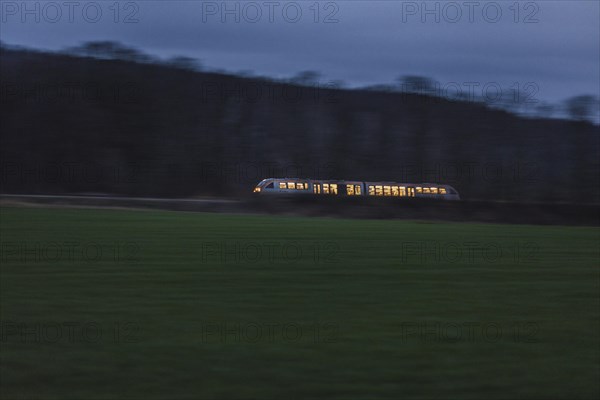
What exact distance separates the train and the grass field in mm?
25192

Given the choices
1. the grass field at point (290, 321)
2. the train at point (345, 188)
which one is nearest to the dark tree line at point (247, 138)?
the train at point (345, 188)

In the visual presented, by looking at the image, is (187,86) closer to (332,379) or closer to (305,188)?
(305,188)

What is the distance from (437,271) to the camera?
458 inches

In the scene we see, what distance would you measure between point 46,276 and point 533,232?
1577cm

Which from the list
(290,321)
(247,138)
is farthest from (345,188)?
(290,321)

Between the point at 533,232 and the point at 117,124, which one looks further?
the point at 117,124

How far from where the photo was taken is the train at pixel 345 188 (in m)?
40.1

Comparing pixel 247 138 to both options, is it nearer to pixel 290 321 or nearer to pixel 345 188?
pixel 345 188

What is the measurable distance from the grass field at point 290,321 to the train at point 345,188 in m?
25.2

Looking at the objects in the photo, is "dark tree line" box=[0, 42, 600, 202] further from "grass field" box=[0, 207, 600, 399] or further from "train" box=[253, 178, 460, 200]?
"grass field" box=[0, 207, 600, 399]

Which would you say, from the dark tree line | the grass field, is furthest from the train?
the grass field

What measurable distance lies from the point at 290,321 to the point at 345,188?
33649mm

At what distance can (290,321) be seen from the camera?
302 inches

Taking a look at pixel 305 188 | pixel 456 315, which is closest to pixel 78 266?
pixel 456 315
